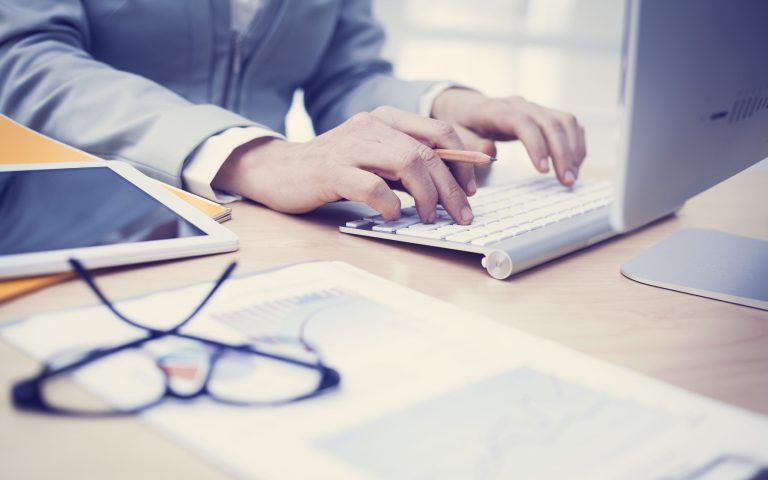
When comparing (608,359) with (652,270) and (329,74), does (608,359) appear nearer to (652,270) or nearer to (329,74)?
(652,270)

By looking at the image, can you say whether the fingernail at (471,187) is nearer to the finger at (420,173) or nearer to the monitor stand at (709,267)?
the finger at (420,173)

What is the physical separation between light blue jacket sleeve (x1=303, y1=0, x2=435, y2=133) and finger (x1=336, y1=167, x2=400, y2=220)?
0.59 m

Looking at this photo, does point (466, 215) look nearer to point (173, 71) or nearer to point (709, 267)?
point (709, 267)

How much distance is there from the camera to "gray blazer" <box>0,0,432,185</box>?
0.69m

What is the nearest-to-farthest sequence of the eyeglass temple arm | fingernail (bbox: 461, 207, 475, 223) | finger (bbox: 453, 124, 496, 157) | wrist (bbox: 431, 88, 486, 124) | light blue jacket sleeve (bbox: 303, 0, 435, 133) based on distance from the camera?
the eyeglass temple arm → fingernail (bbox: 461, 207, 475, 223) → finger (bbox: 453, 124, 496, 157) → wrist (bbox: 431, 88, 486, 124) → light blue jacket sleeve (bbox: 303, 0, 435, 133)

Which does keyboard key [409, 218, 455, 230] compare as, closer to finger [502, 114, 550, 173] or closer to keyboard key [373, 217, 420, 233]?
keyboard key [373, 217, 420, 233]

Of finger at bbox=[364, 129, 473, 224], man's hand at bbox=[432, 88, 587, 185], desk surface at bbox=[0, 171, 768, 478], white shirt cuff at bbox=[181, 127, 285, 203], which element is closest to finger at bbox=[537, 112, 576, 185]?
man's hand at bbox=[432, 88, 587, 185]

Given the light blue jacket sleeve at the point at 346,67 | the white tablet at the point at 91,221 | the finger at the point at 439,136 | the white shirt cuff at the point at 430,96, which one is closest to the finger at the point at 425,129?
the finger at the point at 439,136

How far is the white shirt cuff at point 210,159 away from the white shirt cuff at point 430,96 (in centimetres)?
37

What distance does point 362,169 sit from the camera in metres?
0.60

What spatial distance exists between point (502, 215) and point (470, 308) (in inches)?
7.2

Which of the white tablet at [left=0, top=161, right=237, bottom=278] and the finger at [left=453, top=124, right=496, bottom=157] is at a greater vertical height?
the white tablet at [left=0, top=161, right=237, bottom=278]

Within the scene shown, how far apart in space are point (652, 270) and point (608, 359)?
19 centimetres

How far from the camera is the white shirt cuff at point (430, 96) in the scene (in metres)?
0.99
